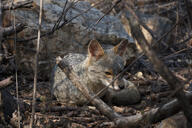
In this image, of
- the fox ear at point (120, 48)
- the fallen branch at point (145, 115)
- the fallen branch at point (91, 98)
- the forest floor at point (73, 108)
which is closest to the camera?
the fallen branch at point (145, 115)

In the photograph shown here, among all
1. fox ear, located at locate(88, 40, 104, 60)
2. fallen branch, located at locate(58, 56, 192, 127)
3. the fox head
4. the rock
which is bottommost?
fallen branch, located at locate(58, 56, 192, 127)

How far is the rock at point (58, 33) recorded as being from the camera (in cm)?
625

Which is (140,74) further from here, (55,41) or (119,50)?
(55,41)

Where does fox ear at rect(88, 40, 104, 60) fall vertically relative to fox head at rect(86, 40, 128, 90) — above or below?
above

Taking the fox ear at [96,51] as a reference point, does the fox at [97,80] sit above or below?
below

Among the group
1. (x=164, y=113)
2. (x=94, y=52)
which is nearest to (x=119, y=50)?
(x=94, y=52)

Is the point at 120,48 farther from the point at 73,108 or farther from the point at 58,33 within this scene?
the point at 58,33

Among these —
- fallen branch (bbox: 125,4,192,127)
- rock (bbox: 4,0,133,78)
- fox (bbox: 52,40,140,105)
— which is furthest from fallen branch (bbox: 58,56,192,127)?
rock (bbox: 4,0,133,78)

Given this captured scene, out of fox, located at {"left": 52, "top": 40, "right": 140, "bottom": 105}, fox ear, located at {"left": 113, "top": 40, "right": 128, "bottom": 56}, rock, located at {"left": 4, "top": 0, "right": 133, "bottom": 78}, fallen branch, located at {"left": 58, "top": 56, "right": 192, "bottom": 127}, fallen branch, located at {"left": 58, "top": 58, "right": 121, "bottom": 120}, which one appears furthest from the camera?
rock, located at {"left": 4, "top": 0, "right": 133, "bottom": 78}

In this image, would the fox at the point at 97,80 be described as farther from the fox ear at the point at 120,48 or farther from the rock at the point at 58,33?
the rock at the point at 58,33

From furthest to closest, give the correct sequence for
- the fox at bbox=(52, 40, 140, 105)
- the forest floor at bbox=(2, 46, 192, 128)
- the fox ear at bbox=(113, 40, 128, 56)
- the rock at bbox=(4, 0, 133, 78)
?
the rock at bbox=(4, 0, 133, 78) → the fox ear at bbox=(113, 40, 128, 56) → the fox at bbox=(52, 40, 140, 105) → the forest floor at bbox=(2, 46, 192, 128)

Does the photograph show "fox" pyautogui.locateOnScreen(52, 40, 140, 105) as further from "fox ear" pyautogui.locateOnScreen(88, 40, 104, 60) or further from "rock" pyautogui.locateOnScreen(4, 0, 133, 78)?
"rock" pyautogui.locateOnScreen(4, 0, 133, 78)

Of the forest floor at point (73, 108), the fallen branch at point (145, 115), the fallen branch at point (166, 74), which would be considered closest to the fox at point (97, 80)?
the forest floor at point (73, 108)

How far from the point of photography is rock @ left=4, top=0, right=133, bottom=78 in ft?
20.5
